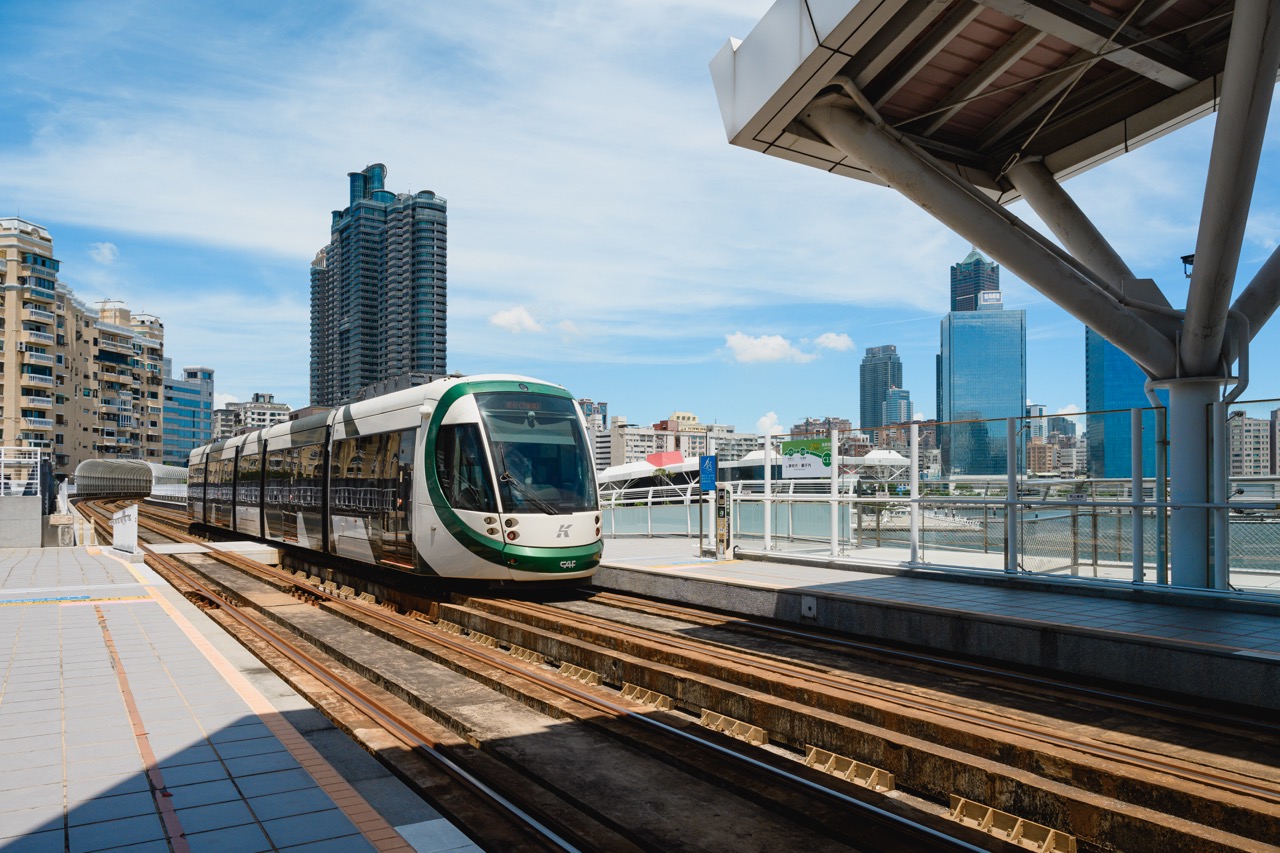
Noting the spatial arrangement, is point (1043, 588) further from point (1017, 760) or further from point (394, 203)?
point (394, 203)

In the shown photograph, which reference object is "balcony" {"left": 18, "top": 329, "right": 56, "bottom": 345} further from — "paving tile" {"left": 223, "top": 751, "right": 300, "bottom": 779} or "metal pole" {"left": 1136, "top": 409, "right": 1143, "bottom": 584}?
"metal pole" {"left": 1136, "top": 409, "right": 1143, "bottom": 584}

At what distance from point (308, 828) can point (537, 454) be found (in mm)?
9273

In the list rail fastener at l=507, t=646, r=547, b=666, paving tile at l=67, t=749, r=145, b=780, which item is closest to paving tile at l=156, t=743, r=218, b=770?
paving tile at l=67, t=749, r=145, b=780

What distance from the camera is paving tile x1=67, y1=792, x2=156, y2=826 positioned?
4.80 m

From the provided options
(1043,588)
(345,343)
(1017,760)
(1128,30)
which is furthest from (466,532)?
(345,343)

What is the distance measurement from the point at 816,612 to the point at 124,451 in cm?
12623

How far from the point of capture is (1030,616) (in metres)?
9.88

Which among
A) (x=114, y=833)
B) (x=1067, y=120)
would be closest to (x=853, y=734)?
(x=114, y=833)

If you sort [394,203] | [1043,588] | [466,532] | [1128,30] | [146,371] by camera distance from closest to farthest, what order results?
[1128,30], [1043,588], [466,532], [146,371], [394,203]

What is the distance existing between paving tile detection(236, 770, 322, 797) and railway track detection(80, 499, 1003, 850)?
836 millimetres

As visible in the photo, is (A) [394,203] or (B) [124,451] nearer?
(B) [124,451]

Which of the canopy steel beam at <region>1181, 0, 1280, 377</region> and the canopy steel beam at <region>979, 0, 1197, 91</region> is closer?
the canopy steel beam at <region>1181, 0, 1280, 377</region>

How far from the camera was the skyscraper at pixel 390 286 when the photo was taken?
173m

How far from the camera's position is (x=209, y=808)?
501cm
